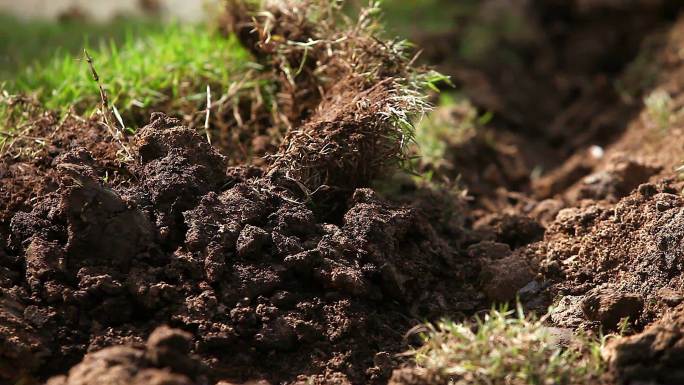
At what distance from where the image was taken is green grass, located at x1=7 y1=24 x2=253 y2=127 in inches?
134

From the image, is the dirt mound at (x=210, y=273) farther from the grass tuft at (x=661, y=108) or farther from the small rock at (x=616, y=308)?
the grass tuft at (x=661, y=108)

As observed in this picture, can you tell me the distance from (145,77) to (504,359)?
218cm

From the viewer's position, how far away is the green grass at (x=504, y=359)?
2.07m

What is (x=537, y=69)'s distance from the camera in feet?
17.4

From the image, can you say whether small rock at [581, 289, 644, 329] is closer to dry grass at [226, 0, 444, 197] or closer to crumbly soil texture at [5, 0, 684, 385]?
crumbly soil texture at [5, 0, 684, 385]

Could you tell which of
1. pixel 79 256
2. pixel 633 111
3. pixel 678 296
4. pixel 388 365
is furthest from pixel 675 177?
pixel 79 256

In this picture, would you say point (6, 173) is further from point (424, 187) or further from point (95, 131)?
point (424, 187)

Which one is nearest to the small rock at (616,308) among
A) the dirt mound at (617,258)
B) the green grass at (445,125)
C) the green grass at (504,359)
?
the dirt mound at (617,258)

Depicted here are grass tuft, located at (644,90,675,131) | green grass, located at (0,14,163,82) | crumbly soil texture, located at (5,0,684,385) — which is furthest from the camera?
green grass, located at (0,14,163,82)

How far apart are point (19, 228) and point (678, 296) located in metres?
2.00

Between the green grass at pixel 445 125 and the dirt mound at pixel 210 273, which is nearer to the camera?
the dirt mound at pixel 210 273

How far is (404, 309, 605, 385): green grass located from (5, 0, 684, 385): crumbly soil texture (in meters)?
0.11

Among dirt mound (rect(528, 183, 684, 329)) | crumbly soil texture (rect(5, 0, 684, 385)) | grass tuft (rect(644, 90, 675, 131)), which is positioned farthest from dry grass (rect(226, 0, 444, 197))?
grass tuft (rect(644, 90, 675, 131))

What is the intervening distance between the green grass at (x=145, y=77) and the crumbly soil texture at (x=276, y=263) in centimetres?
32
